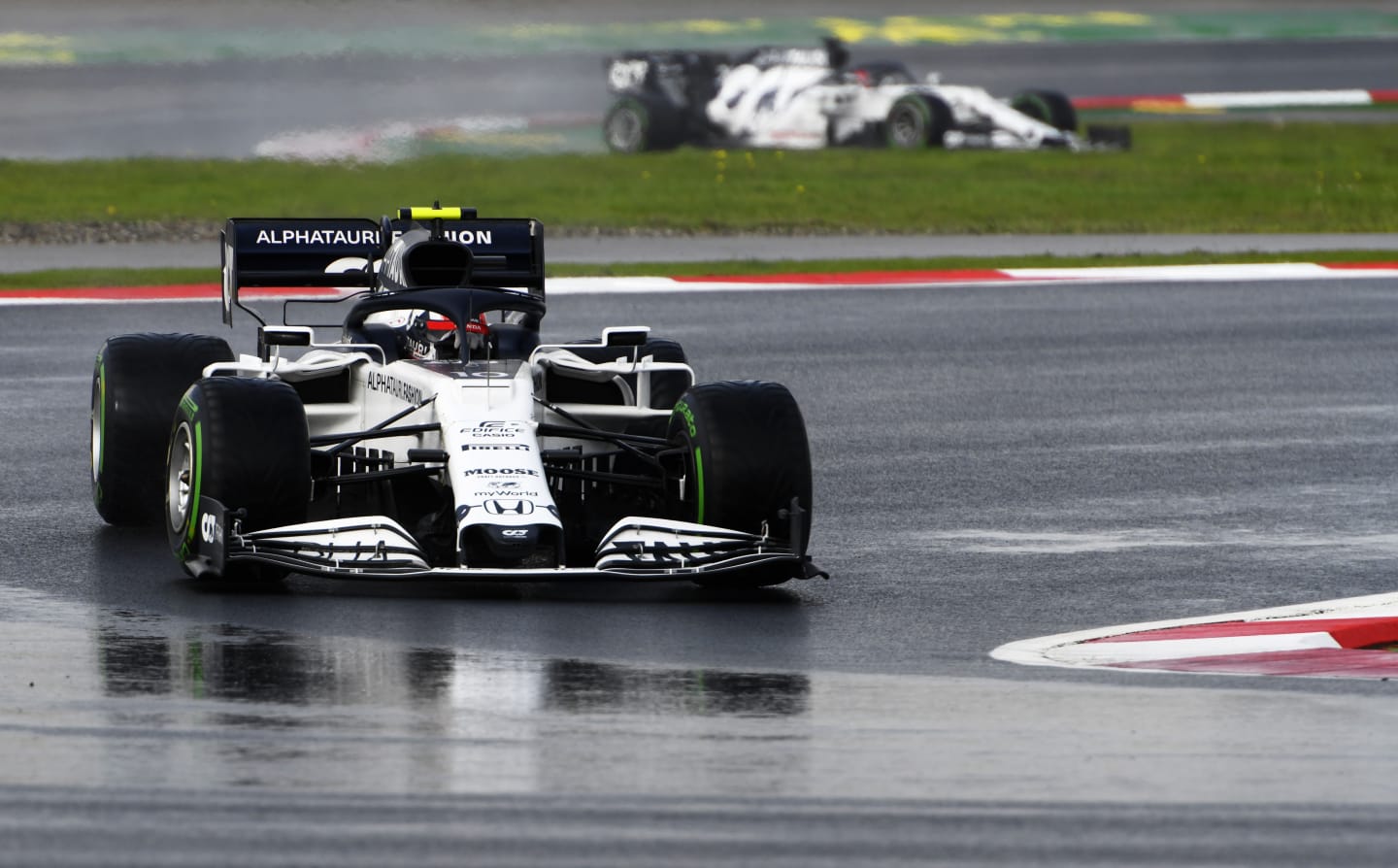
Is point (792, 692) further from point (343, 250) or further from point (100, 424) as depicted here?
point (343, 250)

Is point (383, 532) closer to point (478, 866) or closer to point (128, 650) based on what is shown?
point (128, 650)

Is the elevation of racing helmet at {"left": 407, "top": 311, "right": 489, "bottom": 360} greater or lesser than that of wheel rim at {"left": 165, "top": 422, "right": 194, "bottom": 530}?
greater

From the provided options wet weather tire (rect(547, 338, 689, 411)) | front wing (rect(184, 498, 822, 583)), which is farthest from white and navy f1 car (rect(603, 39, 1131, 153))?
front wing (rect(184, 498, 822, 583))

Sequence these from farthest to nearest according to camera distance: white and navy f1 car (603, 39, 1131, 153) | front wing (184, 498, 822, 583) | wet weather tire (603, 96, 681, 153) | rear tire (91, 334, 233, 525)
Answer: wet weather tire (603, 96, 681, 153) → white and navy f1 car (603, 39, 1131, 153) → rear tire (91, 334, 233, 525) → front wing (184, 498, 822, 583)

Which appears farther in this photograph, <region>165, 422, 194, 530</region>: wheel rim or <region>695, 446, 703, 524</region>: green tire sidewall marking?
<region>165, 422, 194, 530</region>: wheel rim

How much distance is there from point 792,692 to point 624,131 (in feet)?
83.2

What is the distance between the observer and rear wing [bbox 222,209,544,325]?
1156 cm

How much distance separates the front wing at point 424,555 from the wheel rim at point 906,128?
2365 cm

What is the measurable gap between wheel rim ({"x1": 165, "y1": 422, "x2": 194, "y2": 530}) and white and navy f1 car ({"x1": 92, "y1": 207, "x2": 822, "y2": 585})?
Result: 0.04 feet

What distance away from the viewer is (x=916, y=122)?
106 feet

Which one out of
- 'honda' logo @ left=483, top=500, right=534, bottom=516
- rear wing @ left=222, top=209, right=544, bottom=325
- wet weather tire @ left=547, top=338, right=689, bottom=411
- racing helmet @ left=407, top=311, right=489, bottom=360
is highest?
rear wing @ left=222, top=209, right=544, bottom=325

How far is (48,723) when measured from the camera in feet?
23.5

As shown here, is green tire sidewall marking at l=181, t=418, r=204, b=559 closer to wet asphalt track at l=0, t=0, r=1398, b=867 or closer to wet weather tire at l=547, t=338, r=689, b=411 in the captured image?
wet asphalt track at l=0, t=0, r=1398, b=867

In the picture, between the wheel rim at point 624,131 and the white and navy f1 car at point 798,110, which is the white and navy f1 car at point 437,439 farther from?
the wheel rim at point 624,131
